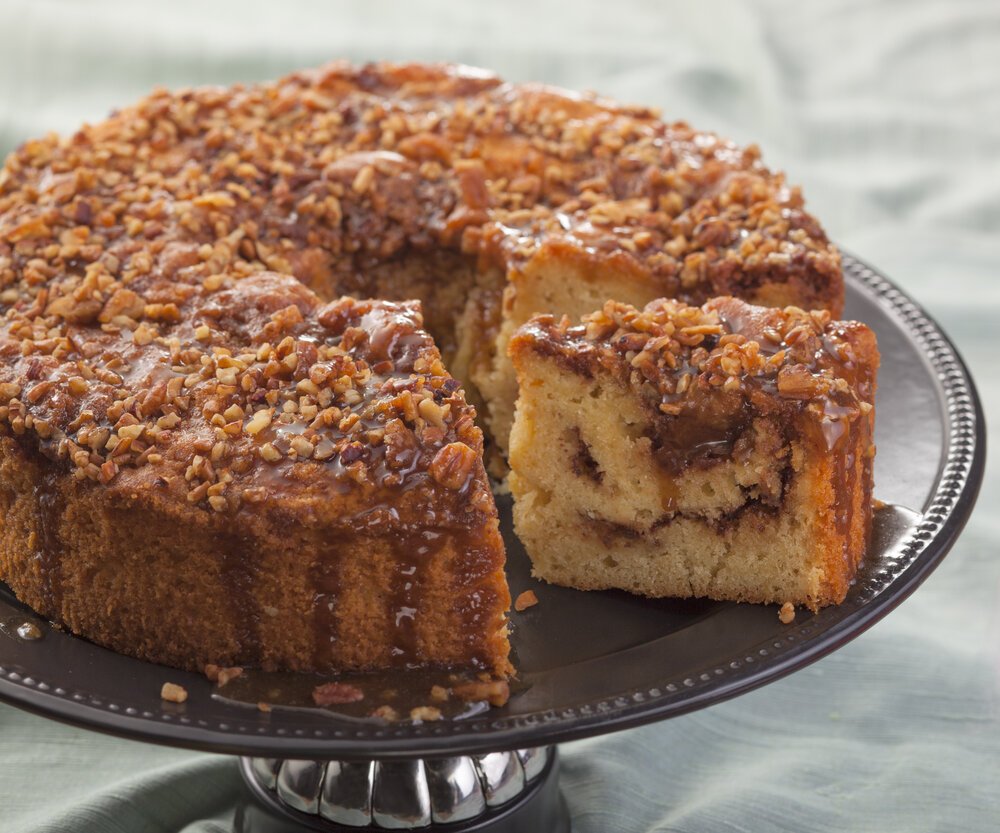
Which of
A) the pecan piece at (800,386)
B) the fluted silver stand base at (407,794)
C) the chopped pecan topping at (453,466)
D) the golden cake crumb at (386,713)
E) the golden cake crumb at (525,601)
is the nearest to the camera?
the golden cake crumb at (386,713)

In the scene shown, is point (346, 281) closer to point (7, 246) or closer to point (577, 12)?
point (7, 246)

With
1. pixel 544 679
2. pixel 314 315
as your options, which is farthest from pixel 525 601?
pixel 314 315

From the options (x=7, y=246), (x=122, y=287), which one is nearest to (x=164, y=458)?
(x=122, y=287)

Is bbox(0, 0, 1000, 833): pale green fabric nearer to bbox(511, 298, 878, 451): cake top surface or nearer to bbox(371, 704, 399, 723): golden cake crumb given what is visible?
bbox(511, 298, 878, 451): cake top surface

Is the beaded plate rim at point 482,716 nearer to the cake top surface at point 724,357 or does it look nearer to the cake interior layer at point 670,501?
the cake interior layer at point 670,501

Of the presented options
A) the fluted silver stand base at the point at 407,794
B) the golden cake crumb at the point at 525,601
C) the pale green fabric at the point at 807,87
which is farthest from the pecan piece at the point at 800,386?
the pale green fabric at the point at 807,87

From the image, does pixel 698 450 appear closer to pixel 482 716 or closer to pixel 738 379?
pixel 738 379
